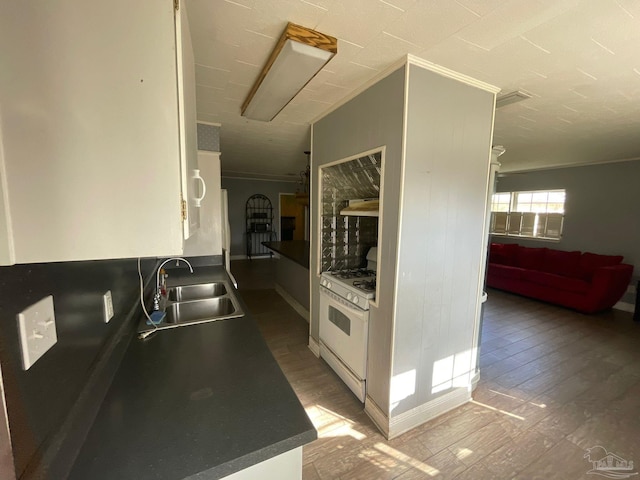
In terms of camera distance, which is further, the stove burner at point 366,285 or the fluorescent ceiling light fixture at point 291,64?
the stove burner at point 366,285

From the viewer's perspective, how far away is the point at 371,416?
1900 mm

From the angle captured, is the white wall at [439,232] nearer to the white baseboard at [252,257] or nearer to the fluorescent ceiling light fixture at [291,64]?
the fluorescent ceiling light fixture at [291,64]

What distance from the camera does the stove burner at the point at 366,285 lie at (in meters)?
2.02

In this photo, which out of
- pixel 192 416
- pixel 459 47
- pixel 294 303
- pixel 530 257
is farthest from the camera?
pixel 530 257

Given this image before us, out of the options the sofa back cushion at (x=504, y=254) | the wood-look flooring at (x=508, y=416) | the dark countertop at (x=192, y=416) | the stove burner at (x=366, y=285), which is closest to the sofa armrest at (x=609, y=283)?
the wood-look flooring at (x=508, y=416)

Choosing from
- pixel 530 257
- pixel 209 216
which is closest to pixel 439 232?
pixel 209 216

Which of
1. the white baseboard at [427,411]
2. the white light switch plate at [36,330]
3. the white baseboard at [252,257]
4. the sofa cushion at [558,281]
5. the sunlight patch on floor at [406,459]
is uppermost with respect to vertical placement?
the white light switch plate at [36,330]

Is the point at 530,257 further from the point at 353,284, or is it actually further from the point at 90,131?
the point at 90,131

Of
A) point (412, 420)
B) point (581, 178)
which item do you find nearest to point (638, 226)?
point (581, 178)

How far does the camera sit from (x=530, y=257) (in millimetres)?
4988

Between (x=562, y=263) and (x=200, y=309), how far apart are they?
19.3ft

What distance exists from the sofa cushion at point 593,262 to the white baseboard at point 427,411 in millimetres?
3756

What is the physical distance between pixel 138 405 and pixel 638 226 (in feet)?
21.4

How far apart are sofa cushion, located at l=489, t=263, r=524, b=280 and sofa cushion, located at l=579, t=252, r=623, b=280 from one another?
2.79 ft
